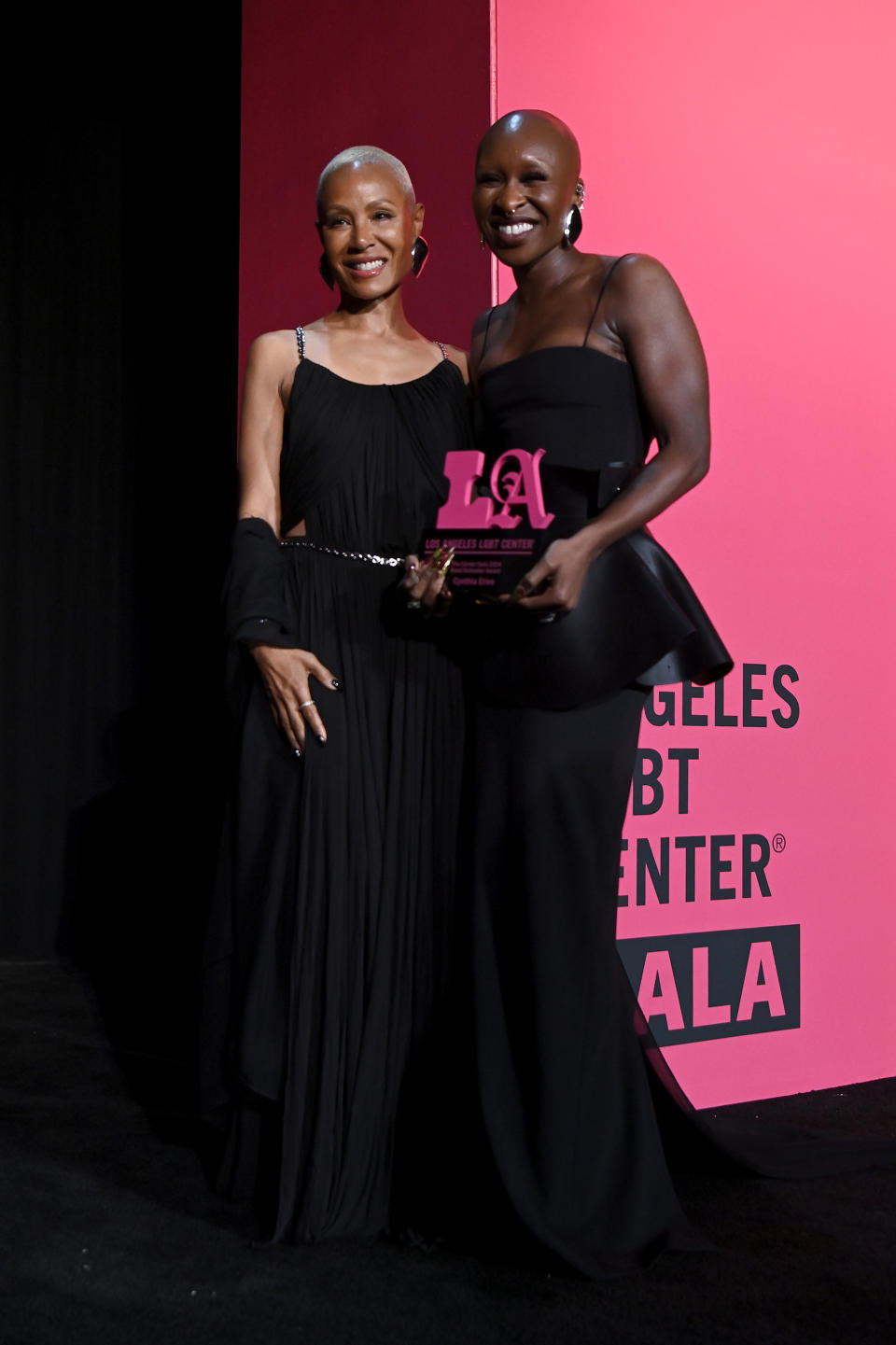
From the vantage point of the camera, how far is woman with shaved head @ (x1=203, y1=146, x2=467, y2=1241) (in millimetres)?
2299

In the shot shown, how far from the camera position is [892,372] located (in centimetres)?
363

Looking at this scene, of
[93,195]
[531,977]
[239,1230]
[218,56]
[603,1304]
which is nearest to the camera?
[603,1304]

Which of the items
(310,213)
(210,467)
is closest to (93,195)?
(210,467)

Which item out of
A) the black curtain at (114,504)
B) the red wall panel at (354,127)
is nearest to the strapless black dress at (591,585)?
the red wall panel at (354,127)

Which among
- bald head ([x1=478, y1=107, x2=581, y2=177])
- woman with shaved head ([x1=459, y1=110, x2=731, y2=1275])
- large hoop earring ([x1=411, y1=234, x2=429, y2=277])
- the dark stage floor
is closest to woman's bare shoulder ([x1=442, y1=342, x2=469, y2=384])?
large hoop earring ([x1=411, y1=234, x2=429, y2=277])

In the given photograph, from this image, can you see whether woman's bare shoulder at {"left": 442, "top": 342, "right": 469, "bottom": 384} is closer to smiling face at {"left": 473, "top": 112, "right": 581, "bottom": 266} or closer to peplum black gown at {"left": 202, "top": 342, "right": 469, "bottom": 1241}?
peplum black gown at {"left": 202, "top": 342, "right": 469, "bottom": 1241}

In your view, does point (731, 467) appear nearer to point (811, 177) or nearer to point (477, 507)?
point (811, 177)

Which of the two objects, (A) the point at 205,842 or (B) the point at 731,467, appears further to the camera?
(A) the point at 205,842

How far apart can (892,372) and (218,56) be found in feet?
9.12

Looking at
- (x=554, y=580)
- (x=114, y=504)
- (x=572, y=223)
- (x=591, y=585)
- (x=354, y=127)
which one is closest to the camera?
(x=554, y=580)

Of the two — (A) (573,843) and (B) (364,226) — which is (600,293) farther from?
(A) (573,843)

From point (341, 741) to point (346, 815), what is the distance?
117 mm

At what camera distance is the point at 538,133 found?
7.16 feet

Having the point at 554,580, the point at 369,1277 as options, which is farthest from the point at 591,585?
the point at 369,1277
